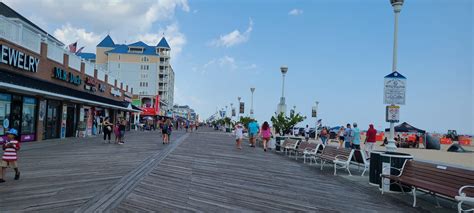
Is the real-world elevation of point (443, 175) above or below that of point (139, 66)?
below

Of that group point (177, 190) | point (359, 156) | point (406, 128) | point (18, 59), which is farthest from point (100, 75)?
point (406, 128)

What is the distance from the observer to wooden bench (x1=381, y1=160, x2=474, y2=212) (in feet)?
20.3

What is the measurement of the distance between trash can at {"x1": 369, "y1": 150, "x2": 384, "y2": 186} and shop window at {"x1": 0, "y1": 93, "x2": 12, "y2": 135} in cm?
1610

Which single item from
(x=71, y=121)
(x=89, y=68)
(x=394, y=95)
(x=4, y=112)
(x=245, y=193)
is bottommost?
(x=245, y=193)

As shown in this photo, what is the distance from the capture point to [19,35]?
58.5ft

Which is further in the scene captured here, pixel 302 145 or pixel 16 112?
pixel 16 112

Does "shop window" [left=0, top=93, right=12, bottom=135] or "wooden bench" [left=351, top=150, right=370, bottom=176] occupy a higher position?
"shop window" [left=0, top=93, right=12, bottom=135]

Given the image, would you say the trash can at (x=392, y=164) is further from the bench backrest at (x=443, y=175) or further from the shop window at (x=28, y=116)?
the shop window at (x=28, y=116)

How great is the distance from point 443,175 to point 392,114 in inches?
102

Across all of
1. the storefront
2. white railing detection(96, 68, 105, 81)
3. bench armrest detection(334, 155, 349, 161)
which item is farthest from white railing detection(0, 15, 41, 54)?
bench armrest detection(334, 155, 349, 161)

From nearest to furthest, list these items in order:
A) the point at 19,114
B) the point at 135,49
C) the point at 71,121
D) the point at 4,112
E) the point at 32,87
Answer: the point at 32,87 → the point at 4,112 → the point at 19,114 → the point at 71,121 → the point at 135,49

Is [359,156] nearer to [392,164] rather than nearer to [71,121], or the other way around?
[392,164]

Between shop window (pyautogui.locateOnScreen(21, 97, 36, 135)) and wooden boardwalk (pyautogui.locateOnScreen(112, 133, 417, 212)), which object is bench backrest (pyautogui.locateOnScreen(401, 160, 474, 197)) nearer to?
wooden boardwalk (pyautogui.locateOnScreen(112, 133, 417, 212))

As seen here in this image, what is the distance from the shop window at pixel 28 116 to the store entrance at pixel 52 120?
1.74 meters
